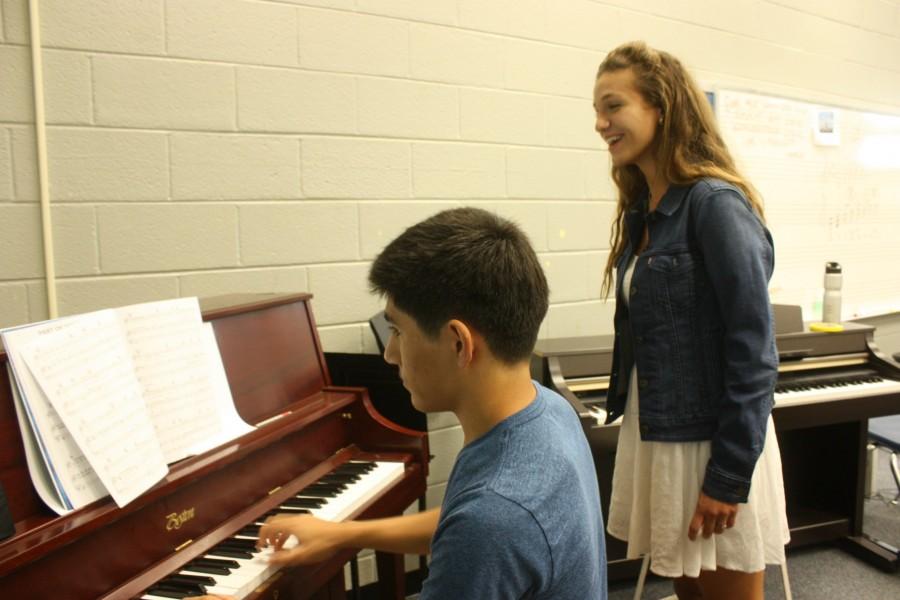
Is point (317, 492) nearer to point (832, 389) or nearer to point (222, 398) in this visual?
point (222, 398)

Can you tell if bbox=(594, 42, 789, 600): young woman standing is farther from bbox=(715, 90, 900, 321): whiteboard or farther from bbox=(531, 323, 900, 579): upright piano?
bbox=(715, 90, 900, 321): whiteboard

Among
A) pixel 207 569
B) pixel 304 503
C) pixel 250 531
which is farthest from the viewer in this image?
pixel 304 503

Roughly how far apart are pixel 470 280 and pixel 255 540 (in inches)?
28.9

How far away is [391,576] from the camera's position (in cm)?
185

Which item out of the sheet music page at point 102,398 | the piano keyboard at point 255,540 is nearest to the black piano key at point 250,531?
the piano keyboard at point 255,540

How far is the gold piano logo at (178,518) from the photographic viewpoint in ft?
3.91

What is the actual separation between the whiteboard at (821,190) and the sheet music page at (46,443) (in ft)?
9.70

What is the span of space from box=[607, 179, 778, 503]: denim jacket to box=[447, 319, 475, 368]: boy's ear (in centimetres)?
77

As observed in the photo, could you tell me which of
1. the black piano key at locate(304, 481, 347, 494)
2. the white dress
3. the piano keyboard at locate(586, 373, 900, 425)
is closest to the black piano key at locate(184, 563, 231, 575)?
the black piano key at locate(304, 481, 347, 494)

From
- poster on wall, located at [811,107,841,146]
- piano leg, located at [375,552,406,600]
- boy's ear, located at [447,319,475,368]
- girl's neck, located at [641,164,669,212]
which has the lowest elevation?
piano leg, located at [375,552,406,600]

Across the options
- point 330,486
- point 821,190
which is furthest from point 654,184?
point 821,190

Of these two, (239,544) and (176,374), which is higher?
(176,374)

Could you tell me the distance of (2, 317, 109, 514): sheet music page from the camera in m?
1.03

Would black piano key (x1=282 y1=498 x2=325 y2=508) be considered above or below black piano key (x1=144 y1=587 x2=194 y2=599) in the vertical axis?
above
